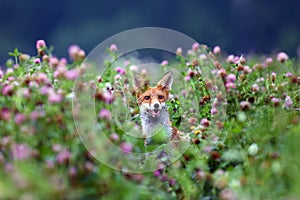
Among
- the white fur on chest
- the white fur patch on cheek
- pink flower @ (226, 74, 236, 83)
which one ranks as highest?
pink flower @ (226, 74, 236, 83)

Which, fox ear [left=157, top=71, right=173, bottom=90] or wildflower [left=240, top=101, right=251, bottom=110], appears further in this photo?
fox ear [left=157, top=71, right=173, bottom=90]

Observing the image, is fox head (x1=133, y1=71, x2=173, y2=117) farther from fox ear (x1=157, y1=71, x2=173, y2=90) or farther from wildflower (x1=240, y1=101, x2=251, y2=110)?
wildflower (x1=240, y1=101, x2=251, y2=110)

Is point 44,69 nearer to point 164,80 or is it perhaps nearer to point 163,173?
point 164,80

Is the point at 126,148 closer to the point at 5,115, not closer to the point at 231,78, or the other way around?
the point at 5,115

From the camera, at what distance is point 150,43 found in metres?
2.99

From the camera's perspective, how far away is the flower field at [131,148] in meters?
1.97

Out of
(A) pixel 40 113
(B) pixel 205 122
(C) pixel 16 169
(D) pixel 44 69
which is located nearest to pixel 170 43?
(B) pixel 205 122

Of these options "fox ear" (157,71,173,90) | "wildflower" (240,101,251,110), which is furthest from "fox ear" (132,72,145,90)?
"wildflower" (240,101,251,110)

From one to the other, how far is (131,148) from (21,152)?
0.45m

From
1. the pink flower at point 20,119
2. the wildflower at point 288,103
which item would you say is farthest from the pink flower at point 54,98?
the wildflower at point 288,103

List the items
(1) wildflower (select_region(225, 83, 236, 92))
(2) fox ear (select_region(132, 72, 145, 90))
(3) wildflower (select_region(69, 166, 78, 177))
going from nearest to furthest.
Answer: (3) wildflower (select_region(69, 166, 78, 177)), (1) wildflower (select_region(225, 83, 236, 92)), (2) fox ear (select_region(132, 72, 145, 90))

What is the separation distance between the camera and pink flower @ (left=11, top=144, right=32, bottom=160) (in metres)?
1.97

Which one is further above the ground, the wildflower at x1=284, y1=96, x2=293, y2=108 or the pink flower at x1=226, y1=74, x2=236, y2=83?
the pink flower at x1=226, y1=74, x2=236, y2=83

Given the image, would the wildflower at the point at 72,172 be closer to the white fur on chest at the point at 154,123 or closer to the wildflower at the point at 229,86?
the white fur on chest at the point at 154,123
